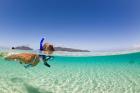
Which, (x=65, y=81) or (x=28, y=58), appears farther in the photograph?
(x=65, y=81)

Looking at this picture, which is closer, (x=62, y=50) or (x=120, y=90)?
(x=120, y=90)

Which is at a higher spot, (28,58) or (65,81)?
(28,58)

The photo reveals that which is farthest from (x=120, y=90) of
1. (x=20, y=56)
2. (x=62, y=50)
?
(x=62, y=50)

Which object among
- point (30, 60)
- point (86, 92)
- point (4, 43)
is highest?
point (4, 43)

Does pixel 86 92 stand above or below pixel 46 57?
below

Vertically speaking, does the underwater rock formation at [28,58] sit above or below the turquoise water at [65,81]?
above

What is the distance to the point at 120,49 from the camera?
23.4 meters

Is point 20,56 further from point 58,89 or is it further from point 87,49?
point 87,49

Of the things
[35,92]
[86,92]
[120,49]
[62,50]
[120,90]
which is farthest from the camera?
[120,49]

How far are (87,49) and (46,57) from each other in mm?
14222

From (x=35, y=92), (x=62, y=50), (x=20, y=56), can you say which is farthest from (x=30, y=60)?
(x=62, y=50)

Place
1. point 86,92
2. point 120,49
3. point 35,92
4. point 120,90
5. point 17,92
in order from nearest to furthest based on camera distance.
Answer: point 17,92, point 35,92, point 86,92, point 120,90, point 120,49

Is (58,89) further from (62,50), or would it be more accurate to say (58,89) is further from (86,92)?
(62,50)

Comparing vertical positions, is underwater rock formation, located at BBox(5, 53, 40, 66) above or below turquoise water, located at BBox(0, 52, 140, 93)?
above
